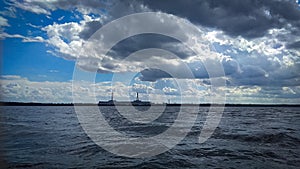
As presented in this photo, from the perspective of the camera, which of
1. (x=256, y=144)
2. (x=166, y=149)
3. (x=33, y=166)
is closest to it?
(x=33, y=166)

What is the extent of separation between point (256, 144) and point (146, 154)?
8368 mm

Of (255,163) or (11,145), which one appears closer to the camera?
(255,163)

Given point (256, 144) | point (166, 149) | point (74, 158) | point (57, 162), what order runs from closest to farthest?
1. point (57, 162)
2. point (74, 158)
3. point (166, 149)
4. point (256, 144)

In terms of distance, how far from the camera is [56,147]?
45.8ft

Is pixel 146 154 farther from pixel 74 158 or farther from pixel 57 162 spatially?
pixel 57 162

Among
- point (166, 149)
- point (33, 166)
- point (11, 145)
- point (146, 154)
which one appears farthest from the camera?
point (11, 145)

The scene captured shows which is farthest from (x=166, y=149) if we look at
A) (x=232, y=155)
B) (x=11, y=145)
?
(x=11, y=145)

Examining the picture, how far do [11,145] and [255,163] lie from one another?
13.9m

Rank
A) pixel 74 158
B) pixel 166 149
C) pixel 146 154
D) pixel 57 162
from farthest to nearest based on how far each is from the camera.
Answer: pixel 166 149
pixel 146 154
pixel 74 158
pixel 57 162

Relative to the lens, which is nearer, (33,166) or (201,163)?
(33,166)

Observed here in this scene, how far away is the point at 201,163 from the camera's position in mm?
10680

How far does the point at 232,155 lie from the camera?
487 inches

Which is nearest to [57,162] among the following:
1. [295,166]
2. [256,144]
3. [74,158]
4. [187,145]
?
[74,158]

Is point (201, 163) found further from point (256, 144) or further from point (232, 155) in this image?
point (256, 144)
